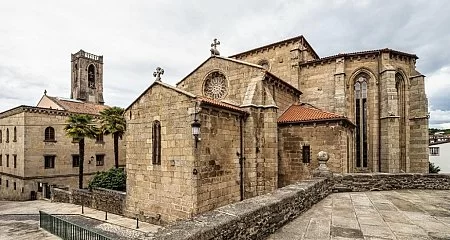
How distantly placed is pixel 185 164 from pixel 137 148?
3.73m

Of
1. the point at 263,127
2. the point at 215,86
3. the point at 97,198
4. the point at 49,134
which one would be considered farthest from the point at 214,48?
the point at 49,134

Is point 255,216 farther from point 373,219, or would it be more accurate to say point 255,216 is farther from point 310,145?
point 310,145

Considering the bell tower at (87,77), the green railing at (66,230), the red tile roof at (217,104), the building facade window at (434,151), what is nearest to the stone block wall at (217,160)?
the red tile roof at (217,104)

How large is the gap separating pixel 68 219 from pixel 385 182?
16120 mm

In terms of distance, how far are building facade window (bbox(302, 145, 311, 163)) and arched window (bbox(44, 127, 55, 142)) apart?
23756mm

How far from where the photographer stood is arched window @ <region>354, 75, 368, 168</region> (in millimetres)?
18781

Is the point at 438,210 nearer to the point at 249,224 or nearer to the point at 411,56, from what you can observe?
the point at 249,224


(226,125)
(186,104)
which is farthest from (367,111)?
(186,104)

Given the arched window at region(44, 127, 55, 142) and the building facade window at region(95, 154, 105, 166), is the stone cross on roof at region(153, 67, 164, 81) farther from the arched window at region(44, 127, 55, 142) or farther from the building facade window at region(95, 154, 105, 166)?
the building facade window at region(95, 154, 105, 166)

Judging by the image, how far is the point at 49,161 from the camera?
25406 millimetres

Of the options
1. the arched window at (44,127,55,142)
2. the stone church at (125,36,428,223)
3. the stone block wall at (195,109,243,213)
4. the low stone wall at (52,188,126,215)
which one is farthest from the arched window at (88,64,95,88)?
the stone block wall at (195,109,243,213)

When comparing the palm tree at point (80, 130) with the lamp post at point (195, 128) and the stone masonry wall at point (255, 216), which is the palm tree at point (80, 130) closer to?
the lamp post at point (195, 128)

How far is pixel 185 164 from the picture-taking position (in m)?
11.1

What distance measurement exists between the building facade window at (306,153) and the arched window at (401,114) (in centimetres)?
909
